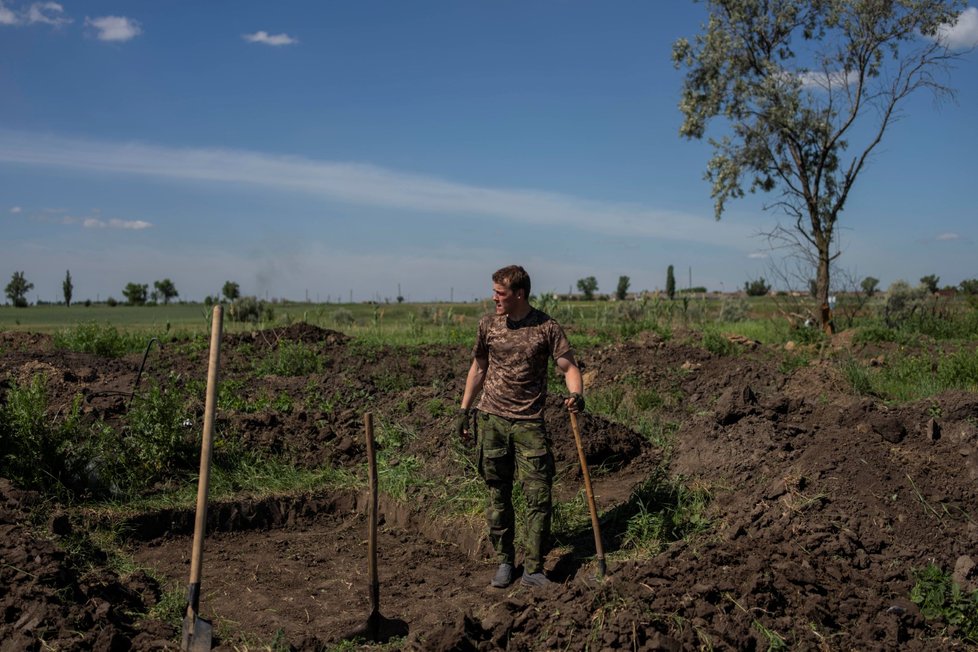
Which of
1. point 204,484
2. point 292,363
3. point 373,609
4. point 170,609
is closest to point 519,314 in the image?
point 373,609

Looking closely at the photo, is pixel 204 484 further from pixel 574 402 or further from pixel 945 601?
pixel 945 601

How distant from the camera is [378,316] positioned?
19609 mm

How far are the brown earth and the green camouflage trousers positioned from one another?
309mm

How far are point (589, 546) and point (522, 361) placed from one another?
60.6 inches

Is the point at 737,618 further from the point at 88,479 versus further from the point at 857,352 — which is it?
the point at 857,352

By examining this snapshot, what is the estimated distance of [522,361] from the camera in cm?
556

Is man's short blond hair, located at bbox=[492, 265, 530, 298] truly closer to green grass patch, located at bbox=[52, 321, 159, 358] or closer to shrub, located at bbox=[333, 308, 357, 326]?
green grass patch, located at bbox=[52, 321, 159, 358]

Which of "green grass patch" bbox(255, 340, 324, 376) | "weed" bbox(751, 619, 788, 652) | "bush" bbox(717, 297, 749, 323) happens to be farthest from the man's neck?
"bush" bbox(717, 297, 749, 323)

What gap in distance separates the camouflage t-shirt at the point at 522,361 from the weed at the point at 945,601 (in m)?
2.41

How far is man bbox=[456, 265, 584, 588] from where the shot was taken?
550 cm

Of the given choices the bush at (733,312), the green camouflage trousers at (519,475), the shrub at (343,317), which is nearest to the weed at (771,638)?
the green camouflage trousers at (519,475)

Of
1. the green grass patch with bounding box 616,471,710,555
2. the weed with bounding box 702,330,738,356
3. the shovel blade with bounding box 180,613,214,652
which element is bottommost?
the shovel blade with bounding box 180,613,214,652

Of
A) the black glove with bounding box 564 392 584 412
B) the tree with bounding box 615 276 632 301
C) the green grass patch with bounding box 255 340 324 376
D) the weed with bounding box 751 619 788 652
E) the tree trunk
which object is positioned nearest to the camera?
the weed with bounding box 751 619 788 652

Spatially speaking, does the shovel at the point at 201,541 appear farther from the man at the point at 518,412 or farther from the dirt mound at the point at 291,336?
the dirt mound at the point at 291,336
